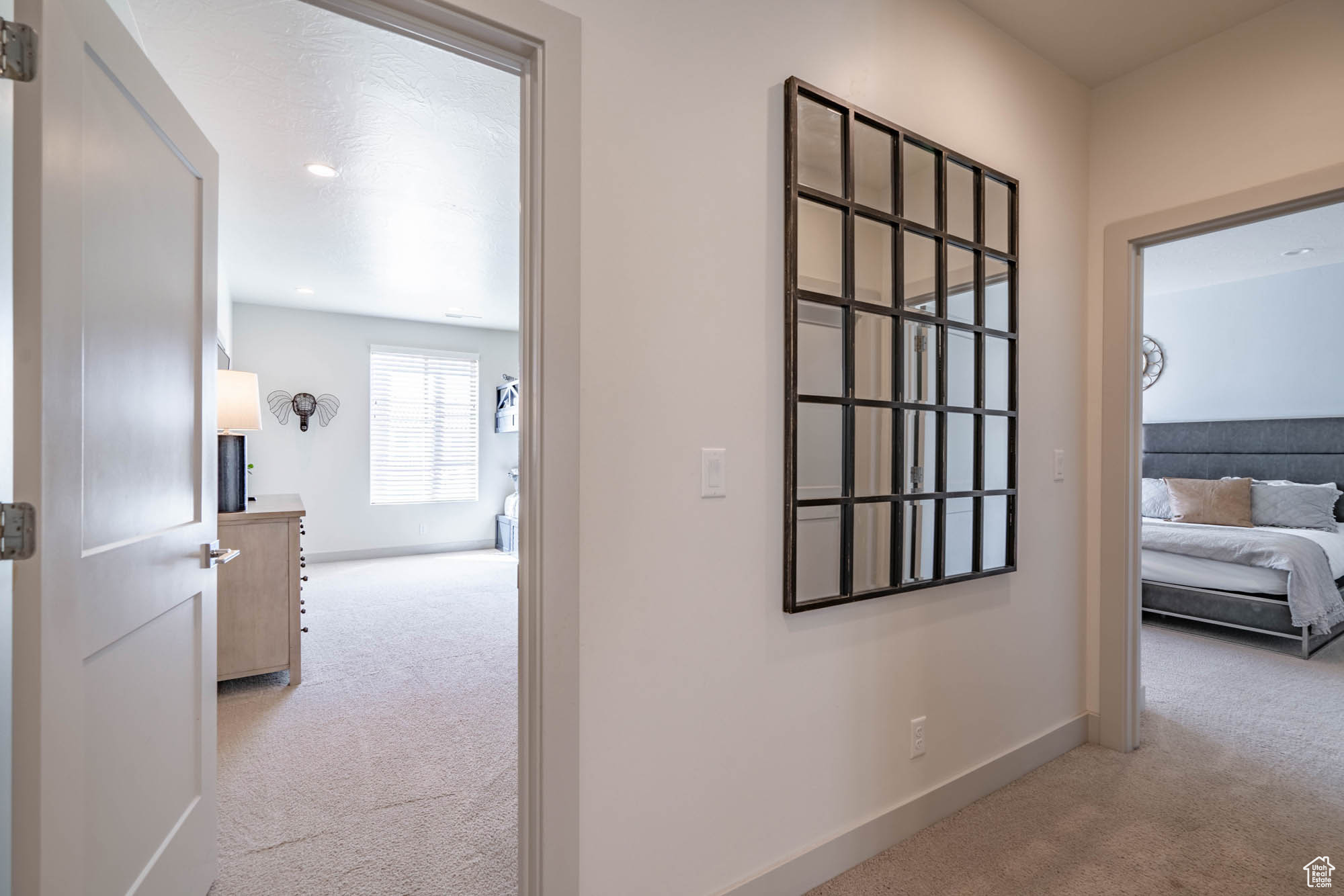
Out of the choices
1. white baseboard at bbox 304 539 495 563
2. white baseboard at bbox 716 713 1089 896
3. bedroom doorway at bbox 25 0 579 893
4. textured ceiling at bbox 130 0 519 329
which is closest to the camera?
bedroom doorway at bbox 25 0 579 893

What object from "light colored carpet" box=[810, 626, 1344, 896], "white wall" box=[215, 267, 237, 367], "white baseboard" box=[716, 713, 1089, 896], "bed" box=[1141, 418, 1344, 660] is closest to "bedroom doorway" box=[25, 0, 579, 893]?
"white baseboard" box=[716, 713, 1089, 896]

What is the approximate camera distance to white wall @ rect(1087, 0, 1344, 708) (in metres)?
2.09

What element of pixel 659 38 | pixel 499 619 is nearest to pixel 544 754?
pixel 659 38

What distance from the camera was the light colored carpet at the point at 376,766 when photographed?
6.08 feet

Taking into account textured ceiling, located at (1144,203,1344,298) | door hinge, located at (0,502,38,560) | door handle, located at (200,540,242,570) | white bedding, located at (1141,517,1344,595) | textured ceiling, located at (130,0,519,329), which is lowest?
white bedding, located at (1141,517,1344,595)

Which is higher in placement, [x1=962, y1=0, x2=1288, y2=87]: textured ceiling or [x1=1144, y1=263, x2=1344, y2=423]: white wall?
[x1=962, y1=0, x2=1288, y2=87]: textured ceiling

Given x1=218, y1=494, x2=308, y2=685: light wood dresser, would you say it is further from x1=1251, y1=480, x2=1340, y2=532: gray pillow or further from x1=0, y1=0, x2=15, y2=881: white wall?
x1=1251, y1=480, x2=1340, y2=532: gray pillow

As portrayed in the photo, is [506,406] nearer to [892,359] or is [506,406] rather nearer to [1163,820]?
[892,359]

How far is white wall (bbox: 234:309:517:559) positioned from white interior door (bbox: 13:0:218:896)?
17.2ft

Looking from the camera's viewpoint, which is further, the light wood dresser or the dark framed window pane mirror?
the light wood dresser

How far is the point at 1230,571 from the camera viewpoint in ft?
13.4

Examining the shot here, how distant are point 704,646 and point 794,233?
1051 millimetres

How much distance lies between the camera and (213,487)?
1732 millimetres

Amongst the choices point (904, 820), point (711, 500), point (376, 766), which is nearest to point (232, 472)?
point (376, 766)
